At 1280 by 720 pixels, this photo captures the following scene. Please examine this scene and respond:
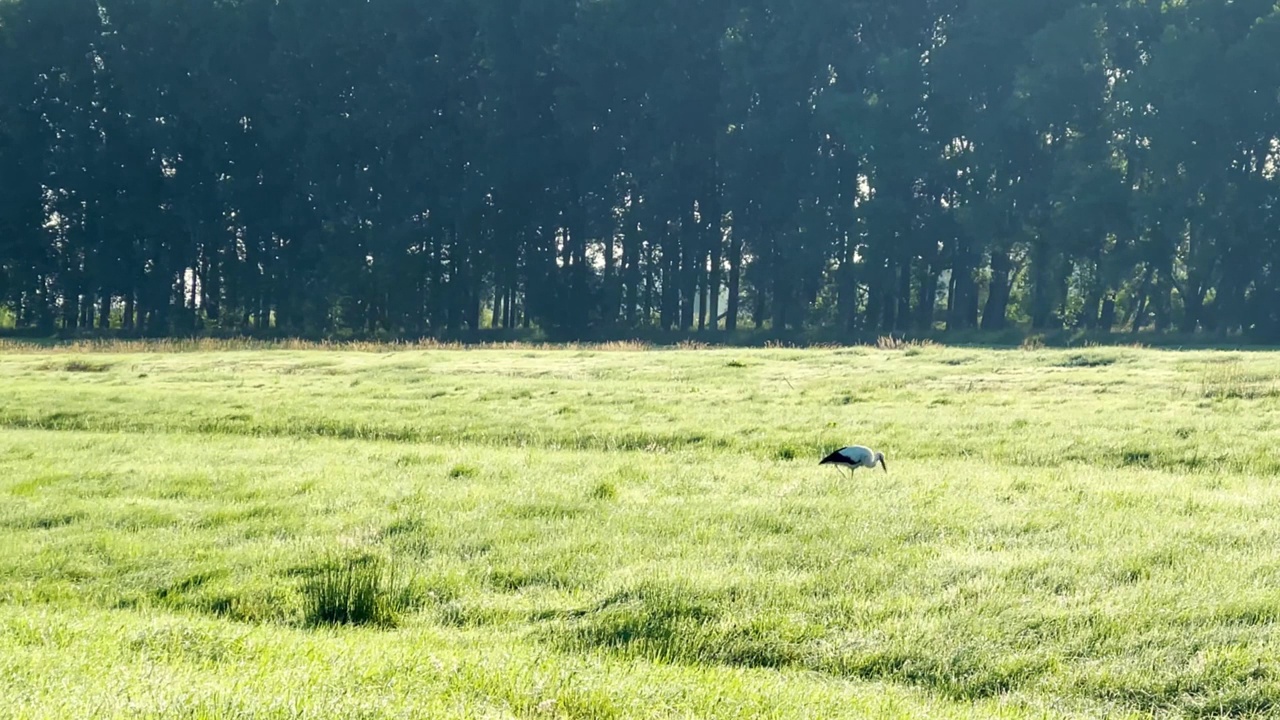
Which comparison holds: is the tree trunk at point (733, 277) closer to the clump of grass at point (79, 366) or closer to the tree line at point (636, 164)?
the tree line at point (636, 164)

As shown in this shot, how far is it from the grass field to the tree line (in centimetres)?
3604

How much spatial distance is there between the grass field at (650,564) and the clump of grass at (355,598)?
39 millimetres

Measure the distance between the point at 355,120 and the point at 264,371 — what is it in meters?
34.4

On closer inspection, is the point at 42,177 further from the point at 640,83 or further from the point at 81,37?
the point at 640,83

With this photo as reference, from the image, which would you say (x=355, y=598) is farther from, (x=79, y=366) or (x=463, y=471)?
(x=79, y=366)

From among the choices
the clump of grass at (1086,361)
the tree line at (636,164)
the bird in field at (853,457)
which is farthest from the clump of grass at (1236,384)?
the tree line at (636,164)

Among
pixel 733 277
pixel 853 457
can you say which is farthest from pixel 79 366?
pixel 733 277

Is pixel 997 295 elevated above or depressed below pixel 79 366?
above

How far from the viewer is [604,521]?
449 inches

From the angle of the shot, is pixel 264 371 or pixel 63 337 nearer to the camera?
pixel 264 371

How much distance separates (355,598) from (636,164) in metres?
56.4

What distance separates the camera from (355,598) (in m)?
8.86

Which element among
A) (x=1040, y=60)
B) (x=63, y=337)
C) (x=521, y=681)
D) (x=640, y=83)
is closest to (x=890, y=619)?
(x=521, y=681)

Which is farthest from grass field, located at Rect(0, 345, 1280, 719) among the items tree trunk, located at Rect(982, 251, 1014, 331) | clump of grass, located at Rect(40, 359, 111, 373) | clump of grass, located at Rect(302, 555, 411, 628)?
tree trunk, located at Rect(982, 251, 1014, 331)
